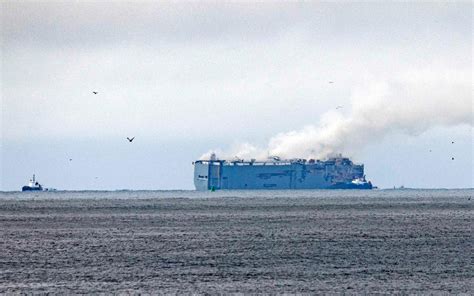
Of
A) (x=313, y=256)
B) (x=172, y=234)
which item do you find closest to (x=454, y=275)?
(x=313, y=256)

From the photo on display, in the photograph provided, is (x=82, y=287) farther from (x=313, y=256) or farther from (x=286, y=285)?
(x=313, y=256)

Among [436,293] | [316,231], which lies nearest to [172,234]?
[316,231]

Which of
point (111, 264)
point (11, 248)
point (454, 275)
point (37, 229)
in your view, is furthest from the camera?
point (37, 229)

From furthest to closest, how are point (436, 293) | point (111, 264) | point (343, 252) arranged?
point (343, 252), point (111, 264), point (436, 293)

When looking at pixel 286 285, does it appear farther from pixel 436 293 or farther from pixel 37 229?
pixel 37 229

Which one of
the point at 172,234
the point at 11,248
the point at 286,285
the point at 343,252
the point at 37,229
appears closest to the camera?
the point at 286,285

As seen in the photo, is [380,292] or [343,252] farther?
[343,252]

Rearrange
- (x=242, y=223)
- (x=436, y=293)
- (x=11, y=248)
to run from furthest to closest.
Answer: (x=242, y=223) < (x=11, y=248) < (x=436, y=293)

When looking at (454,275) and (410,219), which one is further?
(410,219)

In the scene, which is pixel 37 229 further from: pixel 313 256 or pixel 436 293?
pixel 436 293
